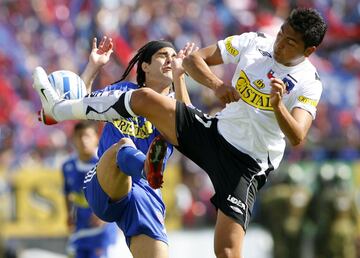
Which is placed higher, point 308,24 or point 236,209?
point 308,24

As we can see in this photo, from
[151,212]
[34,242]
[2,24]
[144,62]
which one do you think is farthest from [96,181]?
[2,24]

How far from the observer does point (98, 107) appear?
700cm

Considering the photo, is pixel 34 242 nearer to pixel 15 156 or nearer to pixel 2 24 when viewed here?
pixel 15 156

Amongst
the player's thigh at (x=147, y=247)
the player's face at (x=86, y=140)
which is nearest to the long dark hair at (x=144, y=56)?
the player's thigh at (x=147, y=247)

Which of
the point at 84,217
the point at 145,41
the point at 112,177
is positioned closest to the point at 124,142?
the point at 112,177

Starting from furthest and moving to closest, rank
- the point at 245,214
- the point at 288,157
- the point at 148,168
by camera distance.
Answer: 1. the point at 288,157
2. the point at 245,214
3. the point at 148,168

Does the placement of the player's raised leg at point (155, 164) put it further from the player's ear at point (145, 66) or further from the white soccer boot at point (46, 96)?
the player's ear at point (145, 66)

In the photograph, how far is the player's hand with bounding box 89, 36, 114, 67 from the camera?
8.10m

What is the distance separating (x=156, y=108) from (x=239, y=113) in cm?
75

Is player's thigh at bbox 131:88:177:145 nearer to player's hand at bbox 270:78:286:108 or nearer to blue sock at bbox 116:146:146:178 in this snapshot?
blue sock at bbox 116:146:146:178

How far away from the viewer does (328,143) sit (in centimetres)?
1576

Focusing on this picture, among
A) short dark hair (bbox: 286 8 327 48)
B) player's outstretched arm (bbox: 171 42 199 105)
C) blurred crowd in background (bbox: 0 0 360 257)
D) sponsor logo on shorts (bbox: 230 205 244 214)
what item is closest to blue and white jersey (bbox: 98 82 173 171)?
player's outstretched arm (bbox: 171 42 199 105)

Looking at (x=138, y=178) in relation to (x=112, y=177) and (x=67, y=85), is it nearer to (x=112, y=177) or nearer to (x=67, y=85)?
(x=112, y=177)

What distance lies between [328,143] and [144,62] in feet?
27.7
